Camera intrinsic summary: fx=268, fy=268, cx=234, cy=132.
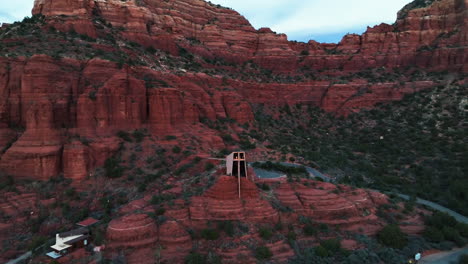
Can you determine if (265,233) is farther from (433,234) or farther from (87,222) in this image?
(87,222)

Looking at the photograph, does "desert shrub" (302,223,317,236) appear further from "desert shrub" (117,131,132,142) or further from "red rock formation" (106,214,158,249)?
"desert shrub" (117,131,132,142)

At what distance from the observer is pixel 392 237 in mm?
19234

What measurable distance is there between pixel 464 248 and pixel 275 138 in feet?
88.2

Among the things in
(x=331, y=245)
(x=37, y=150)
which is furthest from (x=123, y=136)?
(x=331, y=245)

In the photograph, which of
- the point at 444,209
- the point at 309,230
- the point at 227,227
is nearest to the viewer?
the point at 227,227

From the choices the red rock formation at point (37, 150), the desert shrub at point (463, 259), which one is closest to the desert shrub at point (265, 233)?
the desert shrub at point (463, 259)

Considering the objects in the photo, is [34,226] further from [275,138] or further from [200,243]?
[275,138]

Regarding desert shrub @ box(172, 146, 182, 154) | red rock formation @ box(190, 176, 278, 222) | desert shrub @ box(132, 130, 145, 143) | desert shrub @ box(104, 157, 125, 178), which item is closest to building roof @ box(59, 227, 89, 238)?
desert shrub @ box(104, 157, 125, 178)

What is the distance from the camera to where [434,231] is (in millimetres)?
20406

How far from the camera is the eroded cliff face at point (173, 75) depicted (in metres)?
24.8

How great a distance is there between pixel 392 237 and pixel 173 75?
31044mm

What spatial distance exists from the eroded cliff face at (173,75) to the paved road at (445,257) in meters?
22.8

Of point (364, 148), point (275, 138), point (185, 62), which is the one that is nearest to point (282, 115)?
point (275, 138)

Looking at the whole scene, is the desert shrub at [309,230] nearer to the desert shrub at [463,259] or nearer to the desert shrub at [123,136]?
the desert shrub at [463,259]
